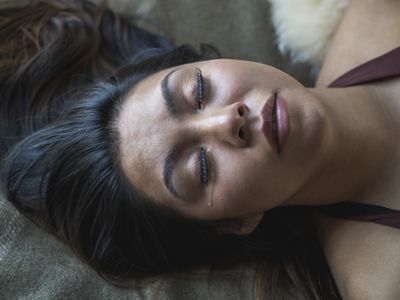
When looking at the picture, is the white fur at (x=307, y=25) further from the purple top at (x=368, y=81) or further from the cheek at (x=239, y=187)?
the cheek at (x=239, y=187)

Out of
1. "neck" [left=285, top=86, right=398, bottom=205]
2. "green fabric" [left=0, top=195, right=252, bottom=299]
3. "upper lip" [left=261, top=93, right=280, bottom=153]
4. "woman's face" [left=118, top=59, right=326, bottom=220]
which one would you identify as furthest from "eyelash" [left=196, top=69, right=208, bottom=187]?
"green fabric" [left=0, top=195, right=252, bottom=299]

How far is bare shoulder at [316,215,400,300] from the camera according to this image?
50.2 inches

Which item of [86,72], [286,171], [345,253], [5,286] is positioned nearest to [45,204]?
[5,286]

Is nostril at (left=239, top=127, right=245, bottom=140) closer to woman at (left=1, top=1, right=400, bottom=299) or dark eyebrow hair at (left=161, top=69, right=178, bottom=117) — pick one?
woman at (left=1, top=1, right=400, bottom=299)

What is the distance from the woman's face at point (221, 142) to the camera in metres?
1.13

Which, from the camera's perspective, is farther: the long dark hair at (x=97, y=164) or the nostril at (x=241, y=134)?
the long dark hair at (x=97, y=164)

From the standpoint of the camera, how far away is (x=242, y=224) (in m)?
1.30

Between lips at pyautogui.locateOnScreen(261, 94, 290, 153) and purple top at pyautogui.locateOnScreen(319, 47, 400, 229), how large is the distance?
13.7 inches

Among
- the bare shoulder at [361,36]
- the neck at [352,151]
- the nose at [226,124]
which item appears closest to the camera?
the nose at [226,124]

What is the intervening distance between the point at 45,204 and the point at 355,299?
84 cm

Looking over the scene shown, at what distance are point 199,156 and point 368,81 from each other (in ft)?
1.78

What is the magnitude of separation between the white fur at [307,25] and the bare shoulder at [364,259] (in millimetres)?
512

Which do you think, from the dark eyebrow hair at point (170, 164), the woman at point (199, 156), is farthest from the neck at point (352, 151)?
the dark eyebrow hair at point (170, 164)

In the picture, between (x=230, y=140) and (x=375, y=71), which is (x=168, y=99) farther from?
(x=375, y=71)
